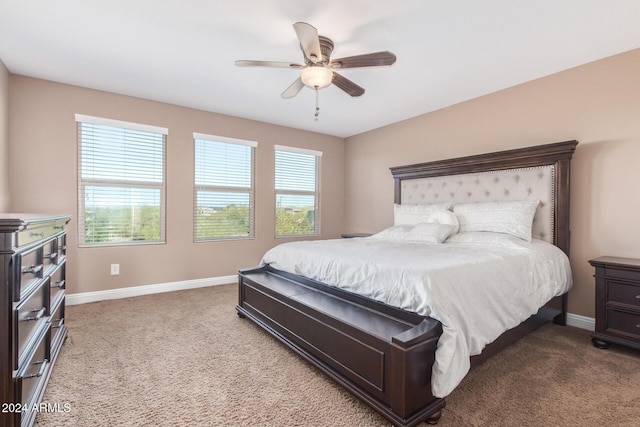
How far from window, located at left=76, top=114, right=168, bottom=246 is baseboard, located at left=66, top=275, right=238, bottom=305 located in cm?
56

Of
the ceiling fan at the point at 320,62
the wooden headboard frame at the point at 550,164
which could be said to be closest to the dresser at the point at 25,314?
the ceiling fan at the point at 320,62

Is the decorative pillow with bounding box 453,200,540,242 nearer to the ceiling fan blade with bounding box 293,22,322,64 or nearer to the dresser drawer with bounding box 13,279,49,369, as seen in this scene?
the ceiling fan blade with bounding box 293,22,322,64

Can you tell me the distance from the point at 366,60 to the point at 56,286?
8.81 feet

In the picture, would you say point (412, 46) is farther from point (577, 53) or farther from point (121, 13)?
point (121, 13)

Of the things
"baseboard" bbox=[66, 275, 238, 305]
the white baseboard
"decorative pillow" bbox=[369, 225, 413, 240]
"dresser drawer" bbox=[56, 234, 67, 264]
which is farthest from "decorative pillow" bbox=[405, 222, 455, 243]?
"dresser drawer" bbox=[56, 234, 67, 264]

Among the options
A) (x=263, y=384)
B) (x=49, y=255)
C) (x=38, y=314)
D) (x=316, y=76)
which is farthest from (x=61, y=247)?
(x=316, y=76)

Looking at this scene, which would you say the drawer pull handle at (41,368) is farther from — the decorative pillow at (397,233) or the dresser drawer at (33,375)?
the decorative pillow at (397,233)

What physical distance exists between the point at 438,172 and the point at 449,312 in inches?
104

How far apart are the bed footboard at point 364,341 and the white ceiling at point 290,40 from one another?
1964 mm

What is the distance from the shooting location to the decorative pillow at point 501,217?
9.29ft

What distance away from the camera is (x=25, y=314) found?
139 cm

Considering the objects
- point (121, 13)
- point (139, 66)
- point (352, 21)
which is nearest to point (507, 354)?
point (352, 21)

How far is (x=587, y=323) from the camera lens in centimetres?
276

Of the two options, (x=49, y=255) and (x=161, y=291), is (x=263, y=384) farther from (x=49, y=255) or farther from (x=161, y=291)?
(x=161, y=291)
